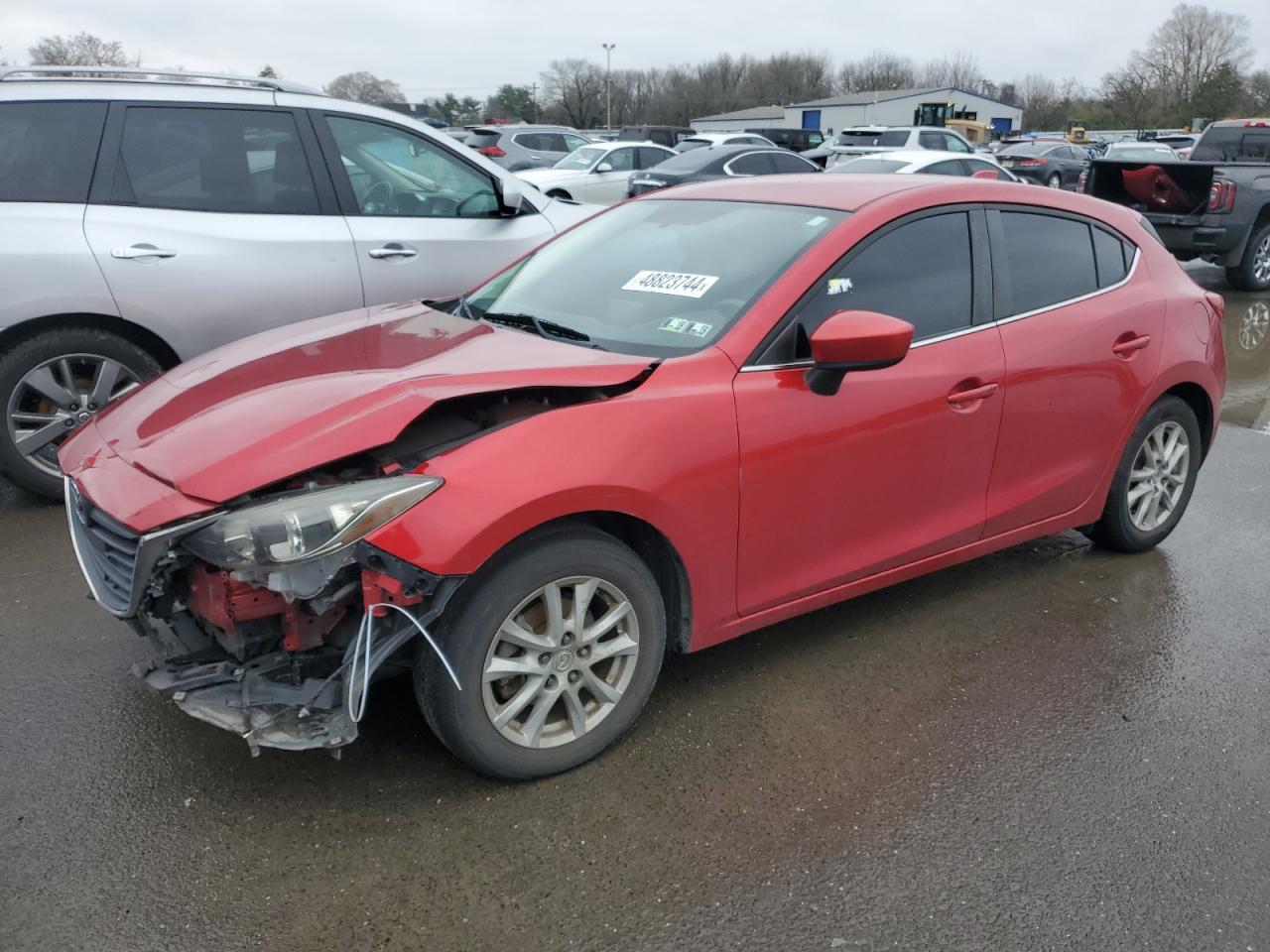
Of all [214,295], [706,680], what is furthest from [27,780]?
[214,295]

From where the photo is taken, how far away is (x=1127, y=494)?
4.27 m

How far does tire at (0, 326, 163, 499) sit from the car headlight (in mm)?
2633

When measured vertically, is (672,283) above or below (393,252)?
above

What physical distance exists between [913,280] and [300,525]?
2163mm

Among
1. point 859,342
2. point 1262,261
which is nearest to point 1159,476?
point 859,342

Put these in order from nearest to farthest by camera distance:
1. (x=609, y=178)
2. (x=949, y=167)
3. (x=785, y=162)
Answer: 1. (x=949, y=167)
2. (x=785, y=162)
3. (x=609, y=178)

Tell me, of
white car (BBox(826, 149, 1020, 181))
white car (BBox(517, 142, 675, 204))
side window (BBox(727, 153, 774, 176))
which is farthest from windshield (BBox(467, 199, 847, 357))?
white car (BBox(517, 142, 675, 204))

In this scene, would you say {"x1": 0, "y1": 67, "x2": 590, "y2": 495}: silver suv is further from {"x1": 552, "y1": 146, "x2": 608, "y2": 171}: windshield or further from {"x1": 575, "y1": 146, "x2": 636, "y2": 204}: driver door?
{"x1": 552, "y1": 146, "x2": 608, "y2": 171}: windshield

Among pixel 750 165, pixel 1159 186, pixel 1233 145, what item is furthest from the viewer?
pixel 750 165

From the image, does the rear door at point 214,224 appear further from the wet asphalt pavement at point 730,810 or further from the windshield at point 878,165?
the windshield at point 878,165

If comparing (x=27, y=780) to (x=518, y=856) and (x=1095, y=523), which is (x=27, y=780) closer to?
(x=518, y=856)

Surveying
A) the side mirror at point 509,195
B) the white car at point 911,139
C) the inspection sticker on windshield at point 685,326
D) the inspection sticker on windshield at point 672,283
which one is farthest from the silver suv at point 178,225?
the white car at point 911,139

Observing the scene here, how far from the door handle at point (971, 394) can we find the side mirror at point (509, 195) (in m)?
3.19

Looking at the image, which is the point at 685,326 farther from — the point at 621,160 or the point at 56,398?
the point at 621,160
